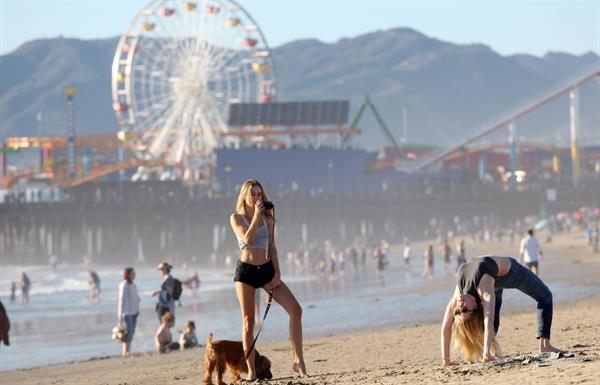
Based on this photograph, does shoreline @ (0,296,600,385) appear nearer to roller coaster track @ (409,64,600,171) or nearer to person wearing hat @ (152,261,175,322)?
person wearing hat @ (152,261,175,322)

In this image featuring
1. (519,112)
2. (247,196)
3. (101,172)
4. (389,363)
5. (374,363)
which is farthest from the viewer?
(519,112)

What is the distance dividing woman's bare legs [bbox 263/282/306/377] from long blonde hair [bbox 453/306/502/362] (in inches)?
41.7

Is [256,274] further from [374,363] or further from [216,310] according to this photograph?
[216,310]

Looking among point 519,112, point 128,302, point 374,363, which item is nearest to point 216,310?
point 128,302

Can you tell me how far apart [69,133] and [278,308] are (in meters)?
70.0

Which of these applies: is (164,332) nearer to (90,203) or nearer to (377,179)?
(90,203)

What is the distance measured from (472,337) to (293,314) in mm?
1208

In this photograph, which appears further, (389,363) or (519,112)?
(519,112)

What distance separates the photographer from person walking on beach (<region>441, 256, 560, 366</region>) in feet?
30.3

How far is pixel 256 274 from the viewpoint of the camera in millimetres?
9367

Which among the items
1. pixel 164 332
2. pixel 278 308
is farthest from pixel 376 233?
pixel 164 332

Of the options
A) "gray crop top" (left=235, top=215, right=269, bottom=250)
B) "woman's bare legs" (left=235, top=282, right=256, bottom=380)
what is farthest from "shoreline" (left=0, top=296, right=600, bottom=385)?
"gray crop top" (left=235, top=215, right=269, bottom=250)

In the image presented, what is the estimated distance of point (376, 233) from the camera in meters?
77.8

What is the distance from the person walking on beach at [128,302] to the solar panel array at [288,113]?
67.9 metres
